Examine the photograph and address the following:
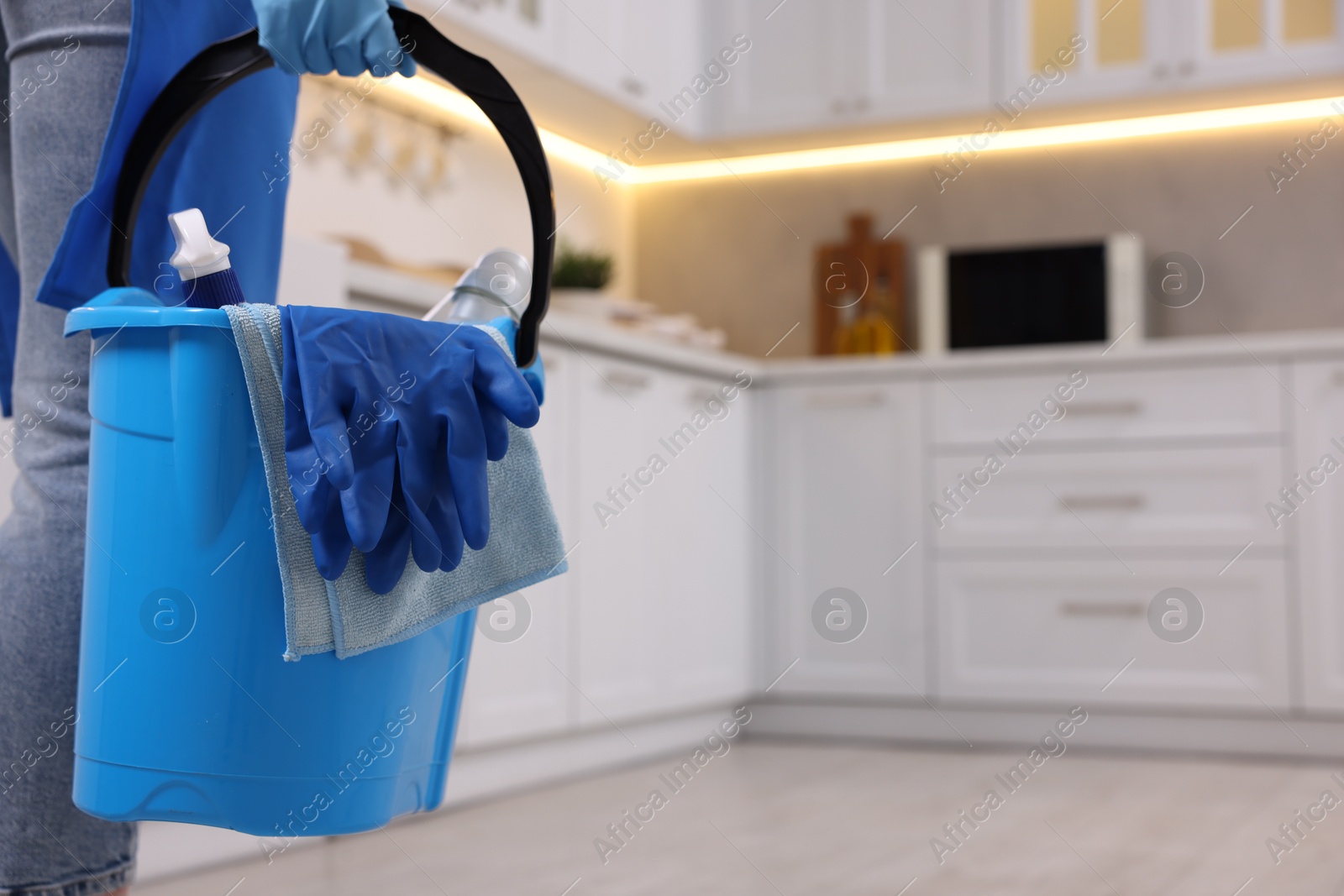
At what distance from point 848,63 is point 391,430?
2918mm

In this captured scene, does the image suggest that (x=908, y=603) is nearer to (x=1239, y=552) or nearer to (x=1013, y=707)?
(x=1013, y=707)

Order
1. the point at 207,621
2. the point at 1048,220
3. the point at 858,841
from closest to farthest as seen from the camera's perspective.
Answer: the point at 207,621 < the point at 858,841 < the point at 1048,220

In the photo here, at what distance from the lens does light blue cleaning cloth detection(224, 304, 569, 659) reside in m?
0.80

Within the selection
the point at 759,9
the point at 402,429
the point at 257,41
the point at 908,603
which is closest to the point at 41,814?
the point at 402,429

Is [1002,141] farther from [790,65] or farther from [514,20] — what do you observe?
[514,20]

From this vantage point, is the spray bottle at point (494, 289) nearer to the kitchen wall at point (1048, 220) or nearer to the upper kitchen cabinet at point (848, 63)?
the upper kitchen cabinet at point (848, 63)

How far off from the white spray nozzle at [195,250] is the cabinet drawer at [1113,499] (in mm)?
2293

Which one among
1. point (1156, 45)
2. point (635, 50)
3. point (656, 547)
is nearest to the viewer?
point (656, 547)

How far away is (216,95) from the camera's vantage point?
0.95 meters

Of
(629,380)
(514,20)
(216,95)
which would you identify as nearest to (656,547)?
(629,380)

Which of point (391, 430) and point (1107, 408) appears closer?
point (391, 430)

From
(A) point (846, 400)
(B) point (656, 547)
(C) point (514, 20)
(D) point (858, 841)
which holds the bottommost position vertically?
(D) point (858, 841)

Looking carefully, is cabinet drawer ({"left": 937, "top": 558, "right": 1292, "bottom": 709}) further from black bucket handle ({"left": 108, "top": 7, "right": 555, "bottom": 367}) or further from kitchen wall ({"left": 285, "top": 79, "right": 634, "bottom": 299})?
black bucket handle ({"left": 108, "top": 7, "right": 555, "bottom": 367})

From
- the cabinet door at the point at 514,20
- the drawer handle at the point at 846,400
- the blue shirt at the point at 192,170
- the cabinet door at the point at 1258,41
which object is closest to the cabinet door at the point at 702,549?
the drawer handle at the point at 846,400
